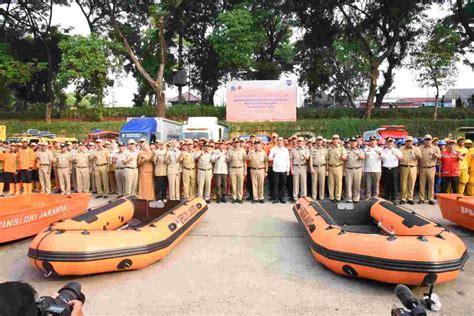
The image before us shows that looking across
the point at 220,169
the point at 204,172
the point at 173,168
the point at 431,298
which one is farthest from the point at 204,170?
the point at 431,298

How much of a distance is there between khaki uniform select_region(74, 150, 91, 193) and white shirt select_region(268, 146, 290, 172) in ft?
17.7

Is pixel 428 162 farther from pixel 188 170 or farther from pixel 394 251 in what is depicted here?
pixel 394 251

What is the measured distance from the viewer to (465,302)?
463 centimetres

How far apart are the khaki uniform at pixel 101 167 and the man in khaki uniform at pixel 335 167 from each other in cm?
629

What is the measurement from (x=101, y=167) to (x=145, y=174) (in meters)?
1.57

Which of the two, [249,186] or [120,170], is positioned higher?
[120,170]

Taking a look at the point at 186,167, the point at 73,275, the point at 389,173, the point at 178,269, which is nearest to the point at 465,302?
the point at 178,269

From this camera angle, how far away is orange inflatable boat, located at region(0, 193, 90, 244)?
663cm

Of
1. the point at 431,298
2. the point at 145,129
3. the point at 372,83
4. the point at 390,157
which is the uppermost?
the point at 372,83

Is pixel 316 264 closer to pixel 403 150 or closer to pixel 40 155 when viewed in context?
pixel 403 150

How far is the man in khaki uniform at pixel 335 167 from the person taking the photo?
10430 millimetres

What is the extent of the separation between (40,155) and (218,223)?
258 inches

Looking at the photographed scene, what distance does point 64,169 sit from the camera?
11922 mm

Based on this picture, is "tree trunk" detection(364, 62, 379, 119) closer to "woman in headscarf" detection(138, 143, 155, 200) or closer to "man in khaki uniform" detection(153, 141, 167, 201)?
"man in khaki uniform" detection(153, 141, 167, 201)
